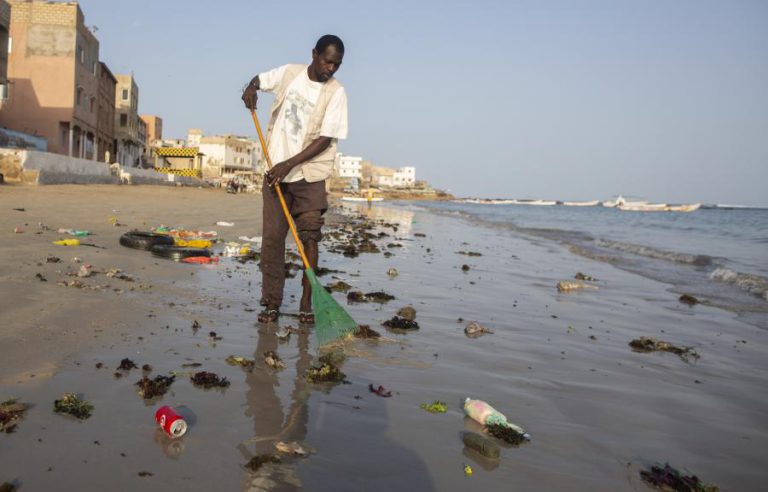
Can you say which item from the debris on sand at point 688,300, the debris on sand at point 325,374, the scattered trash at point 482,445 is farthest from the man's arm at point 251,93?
the debris on sand at point 688,300

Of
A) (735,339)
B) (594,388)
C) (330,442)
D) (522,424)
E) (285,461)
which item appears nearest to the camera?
(285,461)

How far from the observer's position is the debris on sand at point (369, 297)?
602 centimetres

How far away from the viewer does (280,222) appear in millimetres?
4887

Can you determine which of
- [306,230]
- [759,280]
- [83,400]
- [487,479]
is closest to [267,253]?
[306,230]

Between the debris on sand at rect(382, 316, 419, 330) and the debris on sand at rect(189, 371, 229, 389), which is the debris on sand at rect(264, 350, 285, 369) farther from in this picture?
the debris on sand at rect(382, 316, 419, 330)

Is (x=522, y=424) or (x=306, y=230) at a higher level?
(x=306, y=230)

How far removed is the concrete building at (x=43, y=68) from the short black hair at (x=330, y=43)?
108ft

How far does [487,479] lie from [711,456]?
1.19 m

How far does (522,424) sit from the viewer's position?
291 centimetres

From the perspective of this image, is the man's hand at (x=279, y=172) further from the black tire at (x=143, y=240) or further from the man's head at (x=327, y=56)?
the black tire at (x=143, y=240)

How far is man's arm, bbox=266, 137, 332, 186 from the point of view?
4.59 m

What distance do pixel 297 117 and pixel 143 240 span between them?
A: 155 inches

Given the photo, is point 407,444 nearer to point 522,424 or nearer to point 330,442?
point 330,442

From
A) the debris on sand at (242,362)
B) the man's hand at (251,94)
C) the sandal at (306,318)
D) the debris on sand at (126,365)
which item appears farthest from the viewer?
the man's hand at (251,94)
